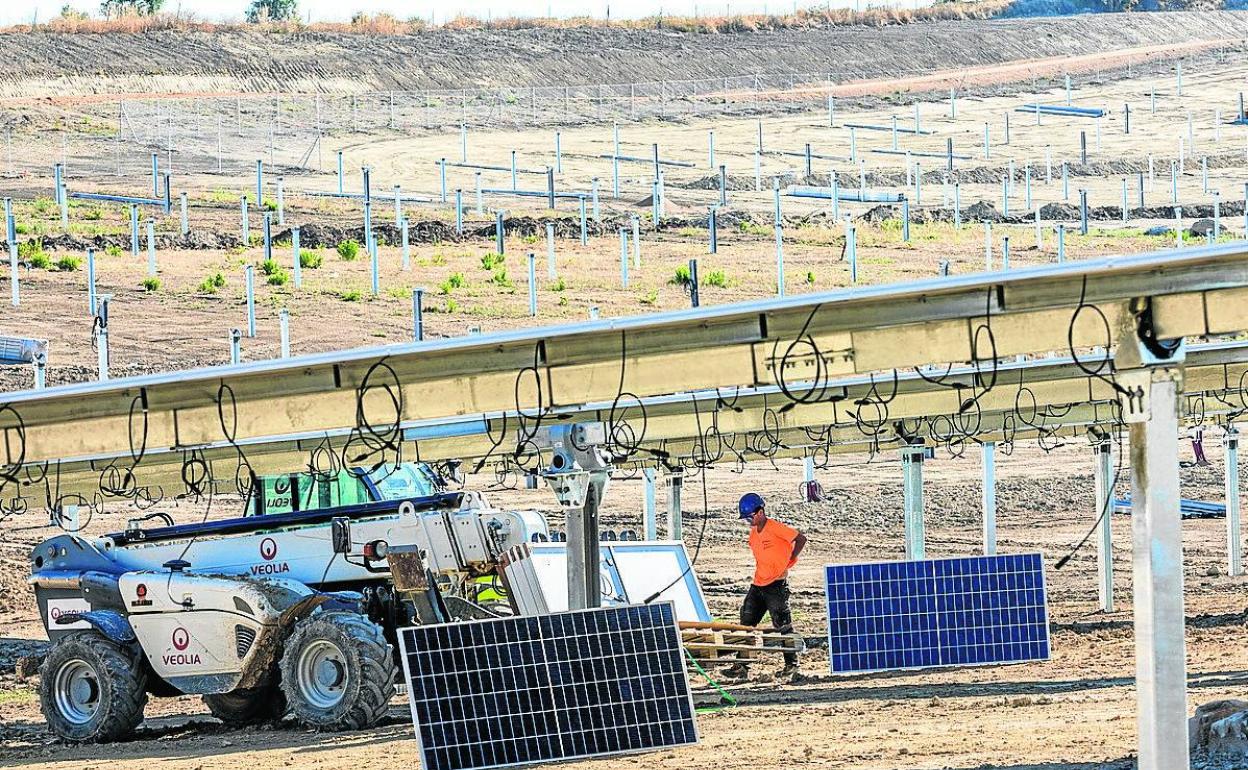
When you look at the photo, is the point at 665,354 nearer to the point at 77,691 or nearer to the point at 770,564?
the point at 77,691

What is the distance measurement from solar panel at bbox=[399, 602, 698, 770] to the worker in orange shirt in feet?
24.5

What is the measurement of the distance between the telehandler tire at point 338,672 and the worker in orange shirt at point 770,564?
5.07 m

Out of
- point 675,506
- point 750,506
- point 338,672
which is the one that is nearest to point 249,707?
point 338,672

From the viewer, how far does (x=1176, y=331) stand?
1158cm

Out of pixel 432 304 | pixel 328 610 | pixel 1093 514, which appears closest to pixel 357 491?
pixel 328 610

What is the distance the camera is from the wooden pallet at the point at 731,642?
70.6 feet

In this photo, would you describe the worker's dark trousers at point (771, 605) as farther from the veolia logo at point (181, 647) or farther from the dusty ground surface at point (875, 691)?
the veolia logo at point (181, 647)

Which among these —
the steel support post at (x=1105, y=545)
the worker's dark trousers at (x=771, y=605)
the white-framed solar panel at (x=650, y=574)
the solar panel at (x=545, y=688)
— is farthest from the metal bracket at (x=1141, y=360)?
the steel support post at (x=1105, y=545)

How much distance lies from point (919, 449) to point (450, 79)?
76.9 m

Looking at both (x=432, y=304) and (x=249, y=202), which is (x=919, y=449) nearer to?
(x=432, y=304)

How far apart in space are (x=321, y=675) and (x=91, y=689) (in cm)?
220

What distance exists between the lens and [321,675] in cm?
1806

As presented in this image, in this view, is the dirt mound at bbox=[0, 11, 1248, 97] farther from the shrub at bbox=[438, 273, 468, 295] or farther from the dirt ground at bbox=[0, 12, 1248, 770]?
the shrub at bbox=[438, 273, 468, 295]

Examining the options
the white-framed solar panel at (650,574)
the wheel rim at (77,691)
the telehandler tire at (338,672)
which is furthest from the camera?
the white-framed solar panel at (650,574)
